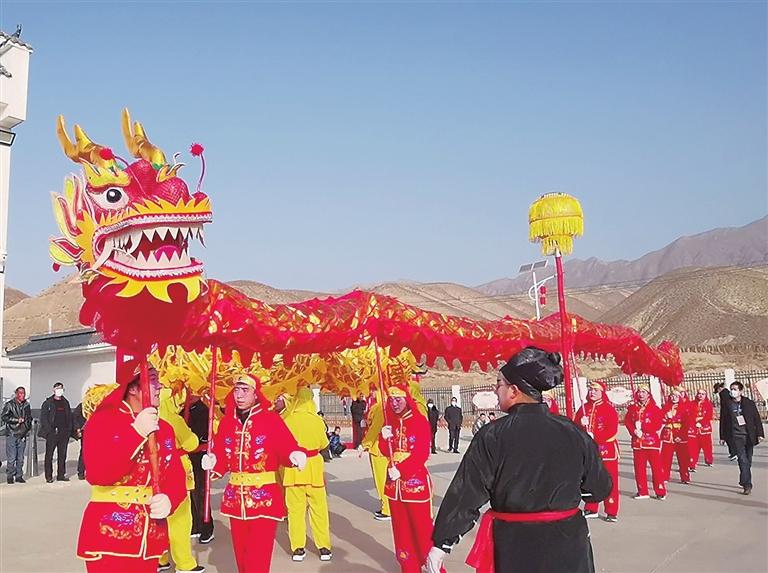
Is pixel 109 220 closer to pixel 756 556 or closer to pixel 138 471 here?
pixel 138 471

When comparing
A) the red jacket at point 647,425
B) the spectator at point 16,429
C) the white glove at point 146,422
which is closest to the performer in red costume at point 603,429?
the red jacket at point 647,425

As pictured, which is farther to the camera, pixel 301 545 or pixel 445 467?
pixel 445 467

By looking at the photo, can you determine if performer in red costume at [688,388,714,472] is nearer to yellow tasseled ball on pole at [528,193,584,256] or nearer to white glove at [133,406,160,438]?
yellow tasseled ball on pole at [528,193,584,256]

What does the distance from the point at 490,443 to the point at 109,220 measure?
7.40 ft

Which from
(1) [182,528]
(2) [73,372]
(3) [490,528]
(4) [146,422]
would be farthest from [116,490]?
(2) [73,372]

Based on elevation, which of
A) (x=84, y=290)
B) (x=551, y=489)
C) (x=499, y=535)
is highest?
(x=84, y=290)

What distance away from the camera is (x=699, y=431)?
1204cm

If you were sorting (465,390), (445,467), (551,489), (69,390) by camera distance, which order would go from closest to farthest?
(551,489) → (445,467) → (69,390) → (465,390)

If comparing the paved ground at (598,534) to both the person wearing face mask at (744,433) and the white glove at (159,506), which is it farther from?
the white glove at (159,506)

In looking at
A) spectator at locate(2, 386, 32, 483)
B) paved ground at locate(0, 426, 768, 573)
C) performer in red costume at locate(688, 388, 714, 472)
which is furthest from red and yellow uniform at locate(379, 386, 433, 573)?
spectator at locate(2, 386, 32, 483)

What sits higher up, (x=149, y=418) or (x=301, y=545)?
(x=149, y=418)

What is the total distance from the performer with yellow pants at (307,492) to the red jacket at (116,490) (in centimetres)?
273

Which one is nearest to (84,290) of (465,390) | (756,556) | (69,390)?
(756,556)

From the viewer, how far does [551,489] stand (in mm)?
2805
